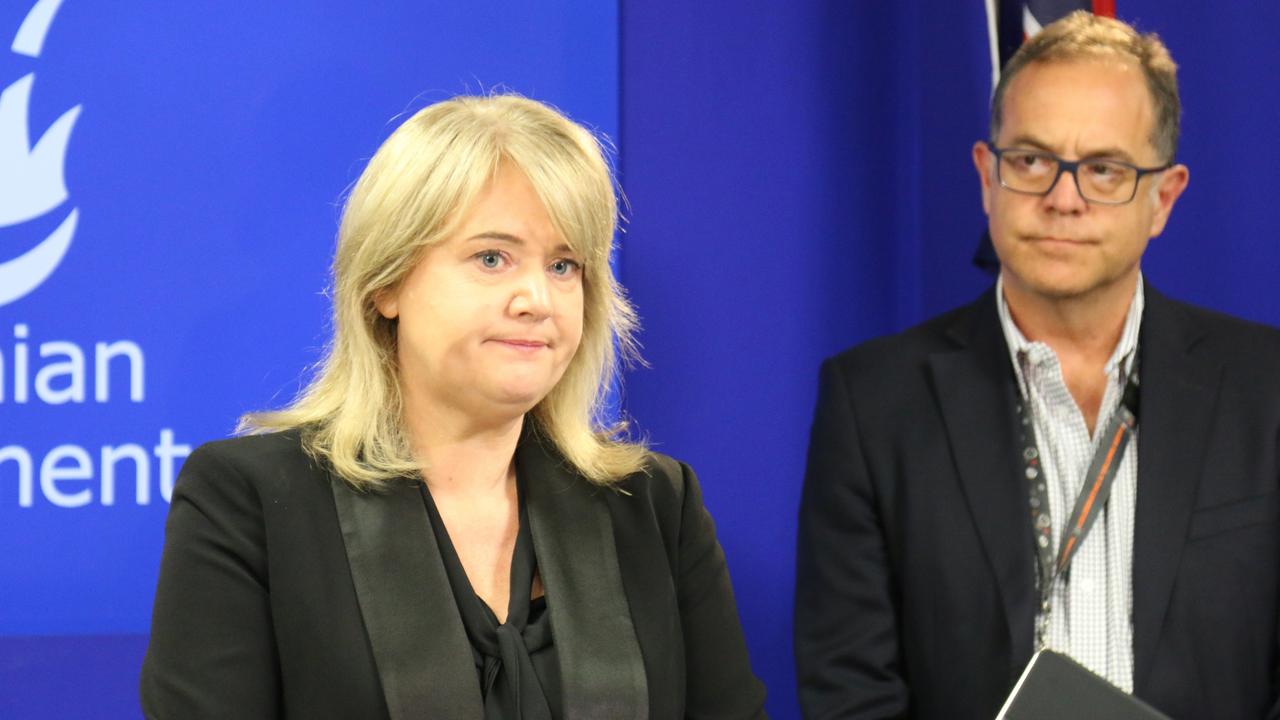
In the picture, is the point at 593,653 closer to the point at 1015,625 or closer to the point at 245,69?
the point at 1015,625

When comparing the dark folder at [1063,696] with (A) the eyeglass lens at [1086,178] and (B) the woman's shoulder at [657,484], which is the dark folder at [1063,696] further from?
(A) the eyeglass lens at [1086,178]

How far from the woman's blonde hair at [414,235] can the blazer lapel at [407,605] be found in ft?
0.16

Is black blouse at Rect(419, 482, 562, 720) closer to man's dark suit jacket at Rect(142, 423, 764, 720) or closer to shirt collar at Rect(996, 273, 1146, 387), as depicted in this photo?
man's dark suit jacket at Rect(142, 423, 764, 720)

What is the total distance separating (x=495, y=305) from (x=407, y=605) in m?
0.38

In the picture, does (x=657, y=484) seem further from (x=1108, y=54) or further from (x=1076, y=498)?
(x=1108, y=54)

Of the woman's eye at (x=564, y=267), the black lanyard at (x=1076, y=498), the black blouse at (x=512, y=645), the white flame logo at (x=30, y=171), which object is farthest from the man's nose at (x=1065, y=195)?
the white flame logo at (x=30, y=171)

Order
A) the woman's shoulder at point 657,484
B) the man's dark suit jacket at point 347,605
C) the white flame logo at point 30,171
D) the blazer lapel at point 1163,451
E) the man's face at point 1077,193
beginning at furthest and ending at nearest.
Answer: the white flame logo at point 30,171, the man's face at point 1077,193, the blazer lapel at point 1163,451, the woman's shoulder at point 657,484, the man's dark suit jacket at point 347,605

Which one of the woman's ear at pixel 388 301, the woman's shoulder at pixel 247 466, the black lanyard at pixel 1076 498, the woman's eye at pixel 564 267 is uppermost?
the woman's eye at pixel 564 267

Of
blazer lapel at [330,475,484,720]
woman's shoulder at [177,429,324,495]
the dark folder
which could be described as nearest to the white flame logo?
woman's shoulder at [177,429,324,495]

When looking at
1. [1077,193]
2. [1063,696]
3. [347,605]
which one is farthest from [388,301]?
[1077,193]

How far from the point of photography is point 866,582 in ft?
7.93

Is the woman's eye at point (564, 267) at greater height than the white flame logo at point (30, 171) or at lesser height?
lesser

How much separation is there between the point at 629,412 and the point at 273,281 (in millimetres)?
783

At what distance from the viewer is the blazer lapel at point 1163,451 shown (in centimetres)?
228
